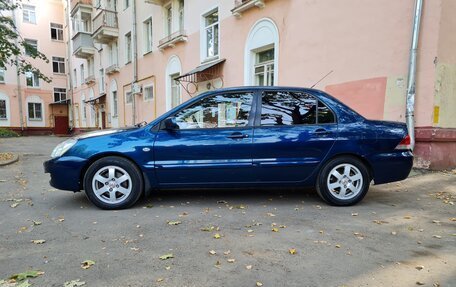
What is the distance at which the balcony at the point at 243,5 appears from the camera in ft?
32.8

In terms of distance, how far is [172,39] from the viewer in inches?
567

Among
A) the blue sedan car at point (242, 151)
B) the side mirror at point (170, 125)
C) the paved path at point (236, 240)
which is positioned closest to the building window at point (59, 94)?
the paved path at point (236, 240)

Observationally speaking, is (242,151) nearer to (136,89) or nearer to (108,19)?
(136,89)

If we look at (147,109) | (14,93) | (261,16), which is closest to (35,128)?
(14,93)

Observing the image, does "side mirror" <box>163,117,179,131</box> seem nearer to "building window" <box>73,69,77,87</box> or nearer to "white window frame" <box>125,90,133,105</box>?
"white window frame" <box>125,90,133,105</box>

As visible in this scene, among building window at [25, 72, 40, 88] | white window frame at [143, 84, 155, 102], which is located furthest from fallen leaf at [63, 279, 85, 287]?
building window at [25, 72, 40, 88]

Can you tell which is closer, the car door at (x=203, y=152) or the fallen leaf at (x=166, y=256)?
the fallen leaf at (x=166, y=256)

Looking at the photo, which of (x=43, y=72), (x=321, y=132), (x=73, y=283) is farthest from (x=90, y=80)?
(x=73, y=283)

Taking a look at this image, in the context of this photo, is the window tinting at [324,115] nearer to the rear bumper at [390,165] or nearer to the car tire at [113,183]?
the rear bumper at [390,165]

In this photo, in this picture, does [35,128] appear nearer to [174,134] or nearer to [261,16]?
[261,16]

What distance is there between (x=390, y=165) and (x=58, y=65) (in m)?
35.6

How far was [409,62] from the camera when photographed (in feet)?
21.6

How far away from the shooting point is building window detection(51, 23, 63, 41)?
32469 millimetres

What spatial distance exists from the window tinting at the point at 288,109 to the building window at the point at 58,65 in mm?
34140
